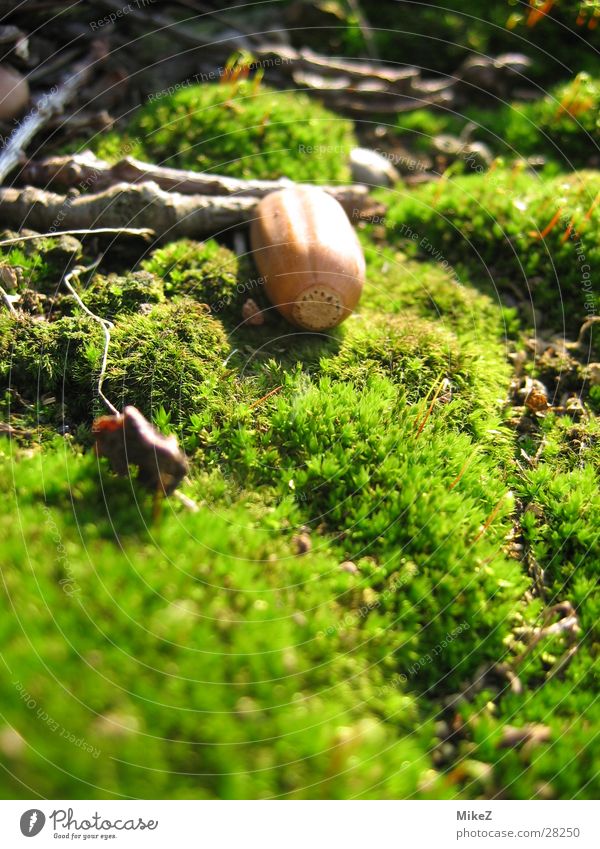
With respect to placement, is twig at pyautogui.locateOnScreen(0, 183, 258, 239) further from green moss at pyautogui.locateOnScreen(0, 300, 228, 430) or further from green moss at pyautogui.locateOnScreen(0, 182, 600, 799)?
green moss at pyautogui.locateOnScreen(0, 300, 228, 430)

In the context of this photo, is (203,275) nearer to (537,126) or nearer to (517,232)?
(517,232)

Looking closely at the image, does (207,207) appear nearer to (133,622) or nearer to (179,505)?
(179,505)

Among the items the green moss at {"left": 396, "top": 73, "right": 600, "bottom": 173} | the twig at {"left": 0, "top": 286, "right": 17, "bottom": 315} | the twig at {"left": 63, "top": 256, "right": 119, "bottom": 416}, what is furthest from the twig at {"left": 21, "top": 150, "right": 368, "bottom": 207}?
the green moss at {"left": 396, "top": 73, "right": 600, "bottom": 173}

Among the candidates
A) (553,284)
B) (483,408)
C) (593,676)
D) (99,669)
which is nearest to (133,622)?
(99,669)

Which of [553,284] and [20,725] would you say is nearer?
[20,725]

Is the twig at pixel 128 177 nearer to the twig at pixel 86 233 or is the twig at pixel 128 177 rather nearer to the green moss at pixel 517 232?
the twig at pixel 86 233

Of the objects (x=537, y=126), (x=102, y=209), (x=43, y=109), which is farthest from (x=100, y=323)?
(x=537, y=126)

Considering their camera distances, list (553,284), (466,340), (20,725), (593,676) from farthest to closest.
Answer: (553,284) → (466,340) → (593,676) → (20,725)
